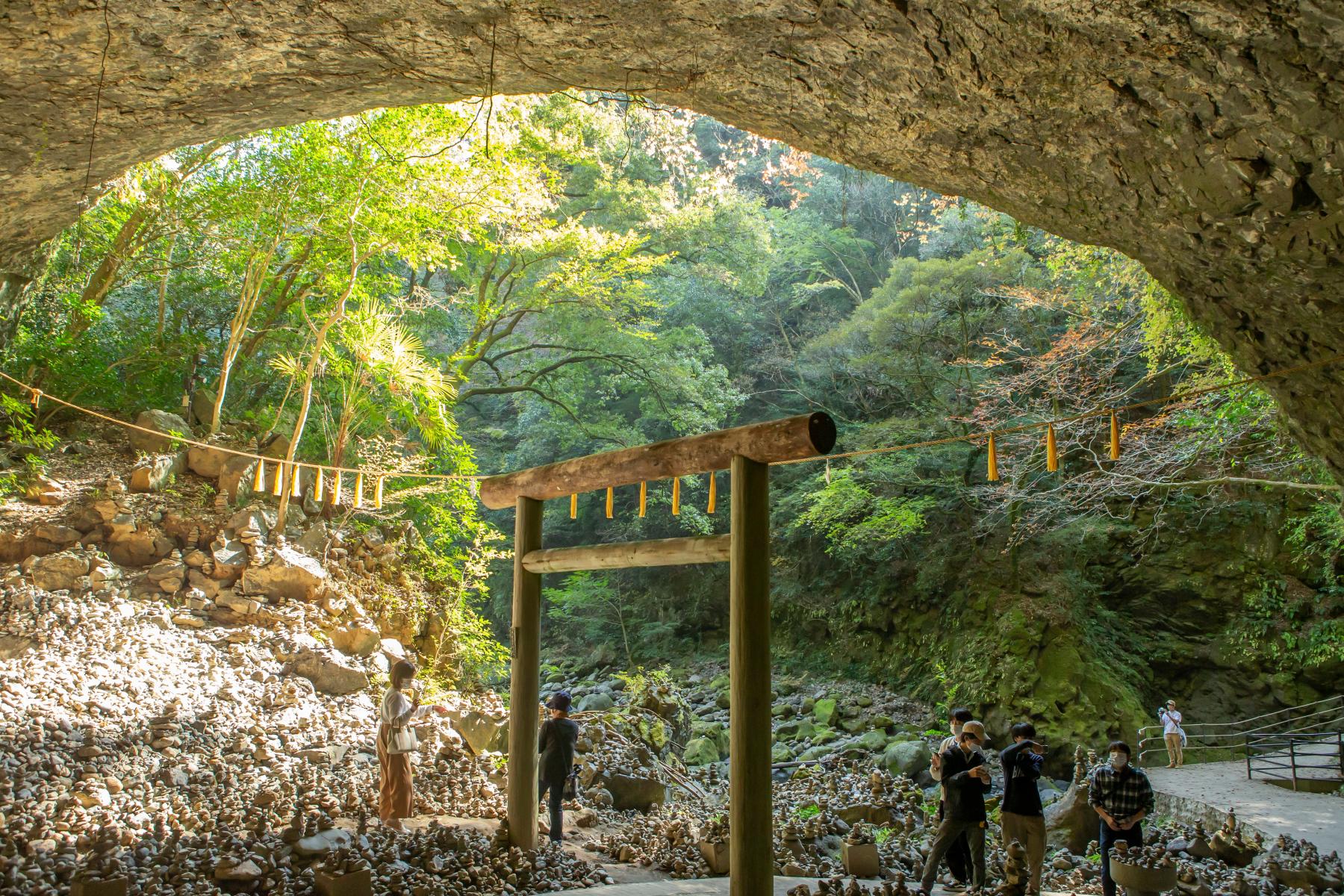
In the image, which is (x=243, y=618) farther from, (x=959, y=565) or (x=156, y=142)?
(x=959, y=565)

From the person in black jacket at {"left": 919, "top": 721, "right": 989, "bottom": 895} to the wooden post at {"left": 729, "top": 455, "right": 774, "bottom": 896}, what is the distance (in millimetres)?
1385

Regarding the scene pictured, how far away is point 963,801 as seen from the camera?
4.60 metres

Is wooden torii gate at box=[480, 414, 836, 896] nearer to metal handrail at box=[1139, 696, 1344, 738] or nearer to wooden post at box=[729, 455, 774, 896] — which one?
wooden post at box=[729, 455, 774, 896]

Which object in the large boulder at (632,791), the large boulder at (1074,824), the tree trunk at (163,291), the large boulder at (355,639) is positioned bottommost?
the large boulder at (1074,824)

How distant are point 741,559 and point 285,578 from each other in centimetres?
596

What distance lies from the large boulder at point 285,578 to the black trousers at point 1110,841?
7184mm

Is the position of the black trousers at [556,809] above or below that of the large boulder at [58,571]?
below

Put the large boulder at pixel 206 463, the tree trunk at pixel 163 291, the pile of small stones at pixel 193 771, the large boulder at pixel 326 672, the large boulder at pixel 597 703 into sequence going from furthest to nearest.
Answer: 1. the large boulder at pixel 597 703
2. the tree trunk at pixel 163 291
3. the large boulder at pixel 206 463
4. the large boulder at pixel 326 672
5. the pile of small stones at pixel 193 771

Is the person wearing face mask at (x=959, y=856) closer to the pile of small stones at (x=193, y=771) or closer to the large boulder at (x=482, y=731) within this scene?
the pile of small stones at (x=193, y=771)

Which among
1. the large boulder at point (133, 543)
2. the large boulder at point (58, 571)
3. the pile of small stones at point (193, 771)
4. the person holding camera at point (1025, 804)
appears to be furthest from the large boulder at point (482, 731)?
the person holding camera at point (1025, 804)

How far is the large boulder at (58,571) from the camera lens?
6984 millimetres

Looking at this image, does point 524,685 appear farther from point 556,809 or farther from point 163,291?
point 163,291

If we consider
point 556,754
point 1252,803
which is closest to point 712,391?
point 1252,803

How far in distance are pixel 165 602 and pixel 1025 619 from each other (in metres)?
10.7
